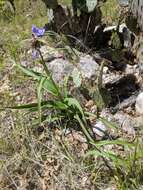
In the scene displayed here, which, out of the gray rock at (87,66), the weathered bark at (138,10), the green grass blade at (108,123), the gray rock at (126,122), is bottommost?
the gray rock at (126,122)

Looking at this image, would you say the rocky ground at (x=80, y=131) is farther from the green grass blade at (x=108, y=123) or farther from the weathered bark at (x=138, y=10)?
the weathered bark at (x=138, y=10)

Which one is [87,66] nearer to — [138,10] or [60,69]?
[60,69]

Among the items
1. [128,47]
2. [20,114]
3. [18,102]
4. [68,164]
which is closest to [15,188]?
[68,164]

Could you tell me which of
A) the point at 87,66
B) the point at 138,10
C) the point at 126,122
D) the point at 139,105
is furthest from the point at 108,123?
the point at 138,10

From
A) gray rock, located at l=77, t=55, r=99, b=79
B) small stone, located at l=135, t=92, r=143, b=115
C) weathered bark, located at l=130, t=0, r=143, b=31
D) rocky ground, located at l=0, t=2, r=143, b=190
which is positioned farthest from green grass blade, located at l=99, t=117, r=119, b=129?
weathered bark, located at l=130, t=0, r=143, b=31

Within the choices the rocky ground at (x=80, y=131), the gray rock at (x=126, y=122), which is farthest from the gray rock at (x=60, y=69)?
the gray rock at (x=126, y=122)

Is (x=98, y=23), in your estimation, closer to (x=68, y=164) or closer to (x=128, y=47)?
(x=128, y=47)

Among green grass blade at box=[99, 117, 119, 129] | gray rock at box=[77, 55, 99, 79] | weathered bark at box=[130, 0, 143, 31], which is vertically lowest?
green grass blade at box=[99, 117, 119, 129]

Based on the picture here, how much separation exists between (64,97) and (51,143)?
12.1 inches

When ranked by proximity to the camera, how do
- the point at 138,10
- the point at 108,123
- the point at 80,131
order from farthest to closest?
the point at 138,10, the point at 80,131, the point at 108,123

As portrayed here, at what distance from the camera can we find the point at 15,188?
295 cm

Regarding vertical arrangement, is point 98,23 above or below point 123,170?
above

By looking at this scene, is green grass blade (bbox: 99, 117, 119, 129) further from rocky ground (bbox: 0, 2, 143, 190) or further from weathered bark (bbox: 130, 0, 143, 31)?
weathered bark (bbox: 130, 0, 143, 31)

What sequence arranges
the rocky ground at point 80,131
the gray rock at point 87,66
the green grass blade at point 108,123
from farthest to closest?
the gray rock at point 87,66 → the green grass blade at point 108,123 → the rocky ground at point 80,131
